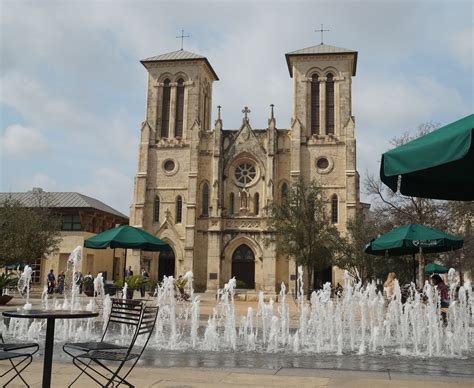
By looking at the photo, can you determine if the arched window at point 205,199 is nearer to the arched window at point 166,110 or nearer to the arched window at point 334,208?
the arched window at point 166,110

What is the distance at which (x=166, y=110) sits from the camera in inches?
1791

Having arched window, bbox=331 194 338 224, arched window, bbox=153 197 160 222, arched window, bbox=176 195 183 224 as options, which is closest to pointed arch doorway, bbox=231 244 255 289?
arched window, bbox=176 195 183 224

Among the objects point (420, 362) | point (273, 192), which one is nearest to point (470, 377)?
point (420, 362)

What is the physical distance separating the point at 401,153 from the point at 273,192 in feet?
119

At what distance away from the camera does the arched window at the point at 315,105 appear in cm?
4266

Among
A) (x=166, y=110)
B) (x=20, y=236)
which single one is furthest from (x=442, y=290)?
(x=166, y=110)

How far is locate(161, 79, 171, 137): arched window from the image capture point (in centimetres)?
4484

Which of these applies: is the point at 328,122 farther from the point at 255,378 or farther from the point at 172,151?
the point at 255,378

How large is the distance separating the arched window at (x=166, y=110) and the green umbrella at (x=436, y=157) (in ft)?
132

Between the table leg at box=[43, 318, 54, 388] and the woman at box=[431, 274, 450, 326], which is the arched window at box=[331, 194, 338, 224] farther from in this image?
the table leg at box=[43, 318, 54, 388]

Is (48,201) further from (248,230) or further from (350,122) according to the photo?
(350,122)

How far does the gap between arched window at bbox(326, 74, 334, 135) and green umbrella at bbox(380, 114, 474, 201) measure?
37200mm

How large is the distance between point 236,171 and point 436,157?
38961mm

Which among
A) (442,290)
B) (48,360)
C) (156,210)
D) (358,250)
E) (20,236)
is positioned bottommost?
(48,360)
